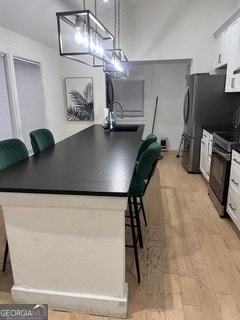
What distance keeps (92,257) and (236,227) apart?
71.7 inches

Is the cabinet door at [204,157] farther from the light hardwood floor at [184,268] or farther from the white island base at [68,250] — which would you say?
the white island base at [68,250]

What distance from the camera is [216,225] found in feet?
8.84

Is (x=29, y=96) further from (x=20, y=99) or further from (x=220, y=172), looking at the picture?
(x=220, y=172)

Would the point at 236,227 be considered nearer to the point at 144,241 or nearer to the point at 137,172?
the point at 144,241

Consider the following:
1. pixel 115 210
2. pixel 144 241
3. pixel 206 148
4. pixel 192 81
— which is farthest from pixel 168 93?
pixel 115 210

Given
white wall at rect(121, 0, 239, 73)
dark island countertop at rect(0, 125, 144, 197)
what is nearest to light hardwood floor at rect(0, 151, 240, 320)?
dark island countertop at rect(0, 125, 144, 197)

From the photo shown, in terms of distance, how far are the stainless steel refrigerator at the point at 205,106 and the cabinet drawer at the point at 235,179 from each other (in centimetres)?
165

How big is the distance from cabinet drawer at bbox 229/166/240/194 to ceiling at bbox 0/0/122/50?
2.90 metres

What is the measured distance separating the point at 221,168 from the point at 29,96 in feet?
10.1

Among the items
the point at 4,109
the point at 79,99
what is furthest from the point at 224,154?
the point at 79,99

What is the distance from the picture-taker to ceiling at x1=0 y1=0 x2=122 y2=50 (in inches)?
109

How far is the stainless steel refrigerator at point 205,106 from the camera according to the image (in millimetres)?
3922

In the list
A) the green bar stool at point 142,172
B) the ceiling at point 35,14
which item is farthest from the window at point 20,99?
the green bar stool at point 142,172

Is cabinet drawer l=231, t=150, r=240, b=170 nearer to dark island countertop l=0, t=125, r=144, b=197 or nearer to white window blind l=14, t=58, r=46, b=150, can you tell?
dark island countertop l=0, t=125, r=144, b=197
